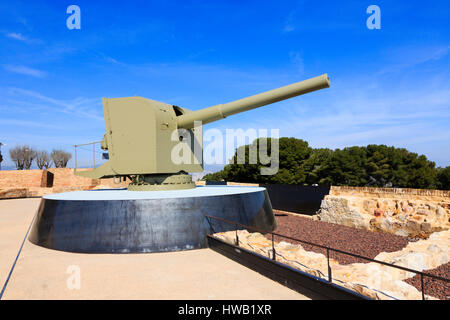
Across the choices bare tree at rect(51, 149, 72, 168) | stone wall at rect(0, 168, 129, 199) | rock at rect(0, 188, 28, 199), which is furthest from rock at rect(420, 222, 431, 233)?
bare tree at rect(51, 149, 72, 168)

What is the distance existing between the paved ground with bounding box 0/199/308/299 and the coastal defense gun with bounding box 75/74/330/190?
3.15 metres

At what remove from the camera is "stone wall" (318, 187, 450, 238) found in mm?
11500

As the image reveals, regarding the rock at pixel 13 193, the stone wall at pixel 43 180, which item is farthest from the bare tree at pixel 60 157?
the rock at pixel 13 193

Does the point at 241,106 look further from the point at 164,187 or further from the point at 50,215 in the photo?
the point at 50,215

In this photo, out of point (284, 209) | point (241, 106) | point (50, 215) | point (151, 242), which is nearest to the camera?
point (151, 242)

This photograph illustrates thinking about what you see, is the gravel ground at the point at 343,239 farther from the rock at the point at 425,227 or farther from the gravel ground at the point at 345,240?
the rock at the point at 425,227

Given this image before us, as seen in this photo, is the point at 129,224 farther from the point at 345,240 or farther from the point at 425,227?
the point at 425,227

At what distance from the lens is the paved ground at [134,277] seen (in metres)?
4.85

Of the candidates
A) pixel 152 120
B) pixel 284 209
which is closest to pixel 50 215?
pixel 152 120

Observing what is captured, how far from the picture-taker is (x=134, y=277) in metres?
5.64

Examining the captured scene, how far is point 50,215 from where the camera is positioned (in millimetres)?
8312

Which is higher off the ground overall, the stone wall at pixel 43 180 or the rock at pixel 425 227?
the stone wall at pixel 43 180
